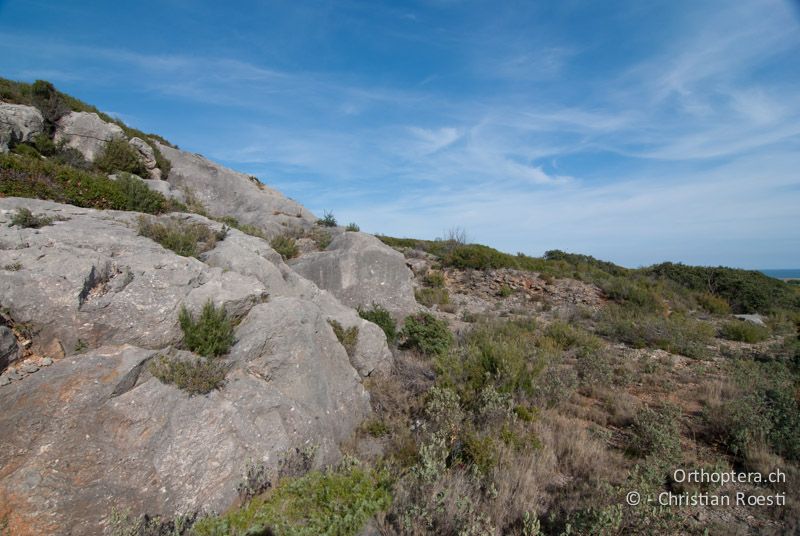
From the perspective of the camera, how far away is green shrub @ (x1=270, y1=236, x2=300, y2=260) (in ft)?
38.5

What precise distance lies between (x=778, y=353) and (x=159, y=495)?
15999 mm

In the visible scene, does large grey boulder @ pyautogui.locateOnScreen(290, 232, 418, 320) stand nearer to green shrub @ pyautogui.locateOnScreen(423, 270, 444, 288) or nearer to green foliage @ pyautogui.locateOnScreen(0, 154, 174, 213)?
green foliage @ pyautogui.locateOnScreen(0, 154, 174, 213)

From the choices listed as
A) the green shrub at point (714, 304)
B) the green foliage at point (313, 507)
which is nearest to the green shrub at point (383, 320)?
Result: the green foliage at point (313, 507)

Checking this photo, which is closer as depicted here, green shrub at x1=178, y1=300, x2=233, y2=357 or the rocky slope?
the rocky slope

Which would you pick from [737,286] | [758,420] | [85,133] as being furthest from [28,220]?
[737,286]

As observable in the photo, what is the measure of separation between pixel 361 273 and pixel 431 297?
6.74 m

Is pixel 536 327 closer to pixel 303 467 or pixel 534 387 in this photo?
pixel 534 387

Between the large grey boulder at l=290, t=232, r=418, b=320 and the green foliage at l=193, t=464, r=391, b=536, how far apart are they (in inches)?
268

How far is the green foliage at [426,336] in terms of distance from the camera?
9.24 metres

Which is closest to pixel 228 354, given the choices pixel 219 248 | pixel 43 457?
pixel 43 457

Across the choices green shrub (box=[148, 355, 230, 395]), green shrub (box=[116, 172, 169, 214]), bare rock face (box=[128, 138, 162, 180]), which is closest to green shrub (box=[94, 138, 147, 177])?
bare rock face (box=[128, 138, 162, 180])

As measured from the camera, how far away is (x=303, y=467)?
14.7 ft

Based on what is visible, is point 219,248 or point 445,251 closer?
point 219,248

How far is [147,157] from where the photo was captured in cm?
1373
